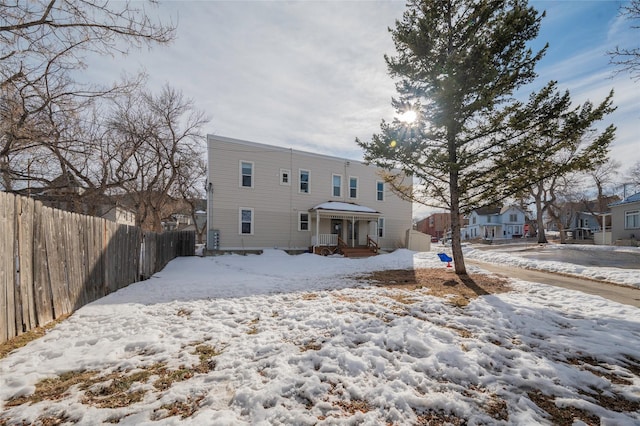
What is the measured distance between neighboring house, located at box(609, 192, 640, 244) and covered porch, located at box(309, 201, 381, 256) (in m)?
18.4

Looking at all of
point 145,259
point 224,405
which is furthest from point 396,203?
point 224,405

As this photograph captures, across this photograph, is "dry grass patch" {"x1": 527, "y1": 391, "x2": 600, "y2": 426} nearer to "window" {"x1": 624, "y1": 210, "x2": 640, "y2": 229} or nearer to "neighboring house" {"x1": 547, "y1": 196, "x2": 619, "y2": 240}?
"window" {"x1": 624, "y1": 210, "x2": 640, "y2": 229}

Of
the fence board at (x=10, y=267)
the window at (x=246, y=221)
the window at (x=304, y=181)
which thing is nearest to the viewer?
the fence board at (x=10, y=267)

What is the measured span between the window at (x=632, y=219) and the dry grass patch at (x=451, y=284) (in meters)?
19.6

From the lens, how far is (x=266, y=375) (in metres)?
2.98

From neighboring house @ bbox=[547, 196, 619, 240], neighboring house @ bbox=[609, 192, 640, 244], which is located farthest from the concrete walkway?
neighboring house @ bbox=[547, 196, 619, 240]

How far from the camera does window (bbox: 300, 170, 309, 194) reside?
59.6 feet

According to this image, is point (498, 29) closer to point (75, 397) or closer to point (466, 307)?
point (466, 307)

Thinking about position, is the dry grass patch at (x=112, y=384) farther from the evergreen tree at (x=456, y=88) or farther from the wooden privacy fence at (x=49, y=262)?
the evergreen tree at (x=456, y=88)

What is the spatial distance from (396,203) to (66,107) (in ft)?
63.8

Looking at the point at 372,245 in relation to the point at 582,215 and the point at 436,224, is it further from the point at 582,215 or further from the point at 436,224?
the point at 582,215

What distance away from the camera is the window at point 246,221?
1630cm

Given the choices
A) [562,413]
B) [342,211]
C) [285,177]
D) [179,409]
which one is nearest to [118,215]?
[285,177]

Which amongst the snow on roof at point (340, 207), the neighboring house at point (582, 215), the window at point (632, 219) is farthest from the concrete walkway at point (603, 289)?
the neighboring house at point (582, 215)
